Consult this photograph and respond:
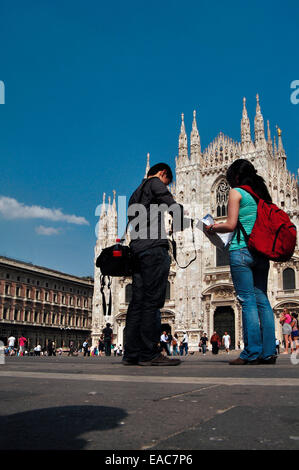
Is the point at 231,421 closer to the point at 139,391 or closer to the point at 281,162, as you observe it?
the point at 139,391

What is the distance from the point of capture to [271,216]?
4.04 meters

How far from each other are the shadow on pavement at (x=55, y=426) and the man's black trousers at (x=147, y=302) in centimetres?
265

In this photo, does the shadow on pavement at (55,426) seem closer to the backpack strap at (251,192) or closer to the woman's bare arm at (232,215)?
the woman's bare arm at (232,215)

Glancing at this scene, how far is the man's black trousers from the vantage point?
414cm

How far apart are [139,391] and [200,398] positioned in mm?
374

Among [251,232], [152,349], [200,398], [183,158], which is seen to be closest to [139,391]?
[200,398]

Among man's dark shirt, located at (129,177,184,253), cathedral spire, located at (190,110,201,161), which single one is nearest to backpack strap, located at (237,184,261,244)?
man's dark shirt, located at (129,177,184,253)

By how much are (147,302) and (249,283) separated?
97 cm

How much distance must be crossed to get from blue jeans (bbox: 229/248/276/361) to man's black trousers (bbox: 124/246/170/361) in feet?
2.27

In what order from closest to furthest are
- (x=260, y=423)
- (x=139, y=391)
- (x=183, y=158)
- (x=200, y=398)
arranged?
(x=260, y=423) < (x=200, y=398) < (x=139, y=391) < (x=183, y=158)

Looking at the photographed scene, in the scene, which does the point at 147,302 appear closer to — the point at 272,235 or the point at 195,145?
the point at 272,235

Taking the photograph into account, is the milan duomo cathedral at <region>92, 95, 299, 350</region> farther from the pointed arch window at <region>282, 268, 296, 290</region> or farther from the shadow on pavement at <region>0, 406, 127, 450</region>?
the shadow on pavement at <region>0, 406, 127, 450</region>

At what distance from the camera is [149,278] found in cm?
414
